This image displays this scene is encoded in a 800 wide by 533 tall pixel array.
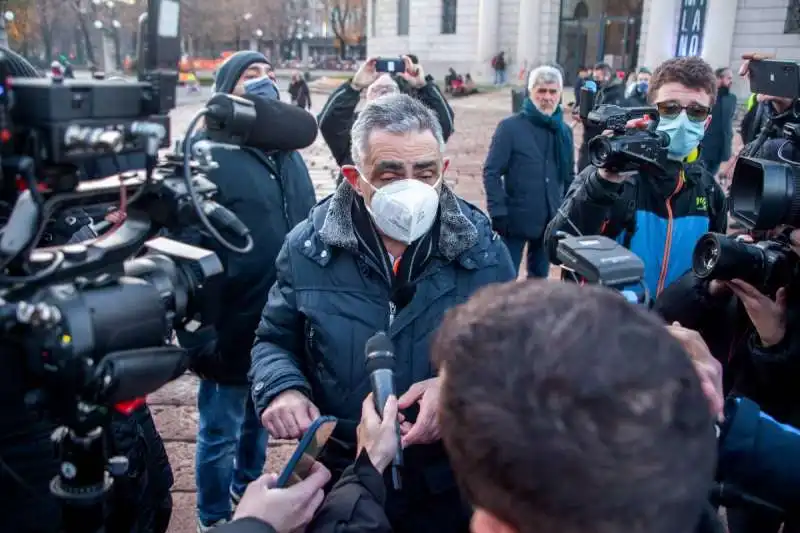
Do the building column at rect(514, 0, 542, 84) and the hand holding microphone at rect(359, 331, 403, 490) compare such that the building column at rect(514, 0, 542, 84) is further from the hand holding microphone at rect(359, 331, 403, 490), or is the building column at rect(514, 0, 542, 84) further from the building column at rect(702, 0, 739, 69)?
the hand holding microphone at rect(359, 331, 403, 490)

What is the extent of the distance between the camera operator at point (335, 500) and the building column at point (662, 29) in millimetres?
23786

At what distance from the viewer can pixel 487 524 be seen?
901 millimetres

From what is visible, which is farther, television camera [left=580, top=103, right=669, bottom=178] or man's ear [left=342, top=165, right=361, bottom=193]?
television camera [left=580, top=103, right=669, bottom=178]

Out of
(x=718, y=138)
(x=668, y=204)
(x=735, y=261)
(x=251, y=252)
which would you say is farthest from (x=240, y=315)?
(x=718, y=138)

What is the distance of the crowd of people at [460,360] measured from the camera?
0.79 metres

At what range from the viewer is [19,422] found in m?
1.63

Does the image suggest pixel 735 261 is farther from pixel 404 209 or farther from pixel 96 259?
pixel 96 259

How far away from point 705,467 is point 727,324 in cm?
166

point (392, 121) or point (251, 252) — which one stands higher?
point (392, 121)

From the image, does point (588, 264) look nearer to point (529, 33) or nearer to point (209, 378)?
point (209, 378)

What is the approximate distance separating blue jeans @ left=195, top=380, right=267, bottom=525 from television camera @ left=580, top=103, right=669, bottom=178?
1.69 m

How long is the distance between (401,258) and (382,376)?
675 mm

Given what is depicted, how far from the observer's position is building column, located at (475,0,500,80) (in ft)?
101

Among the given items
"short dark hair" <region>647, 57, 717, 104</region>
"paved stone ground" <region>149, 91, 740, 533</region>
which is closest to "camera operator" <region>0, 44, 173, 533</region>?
"paved stone ground" <region>149, 91, 740, 533</region>
